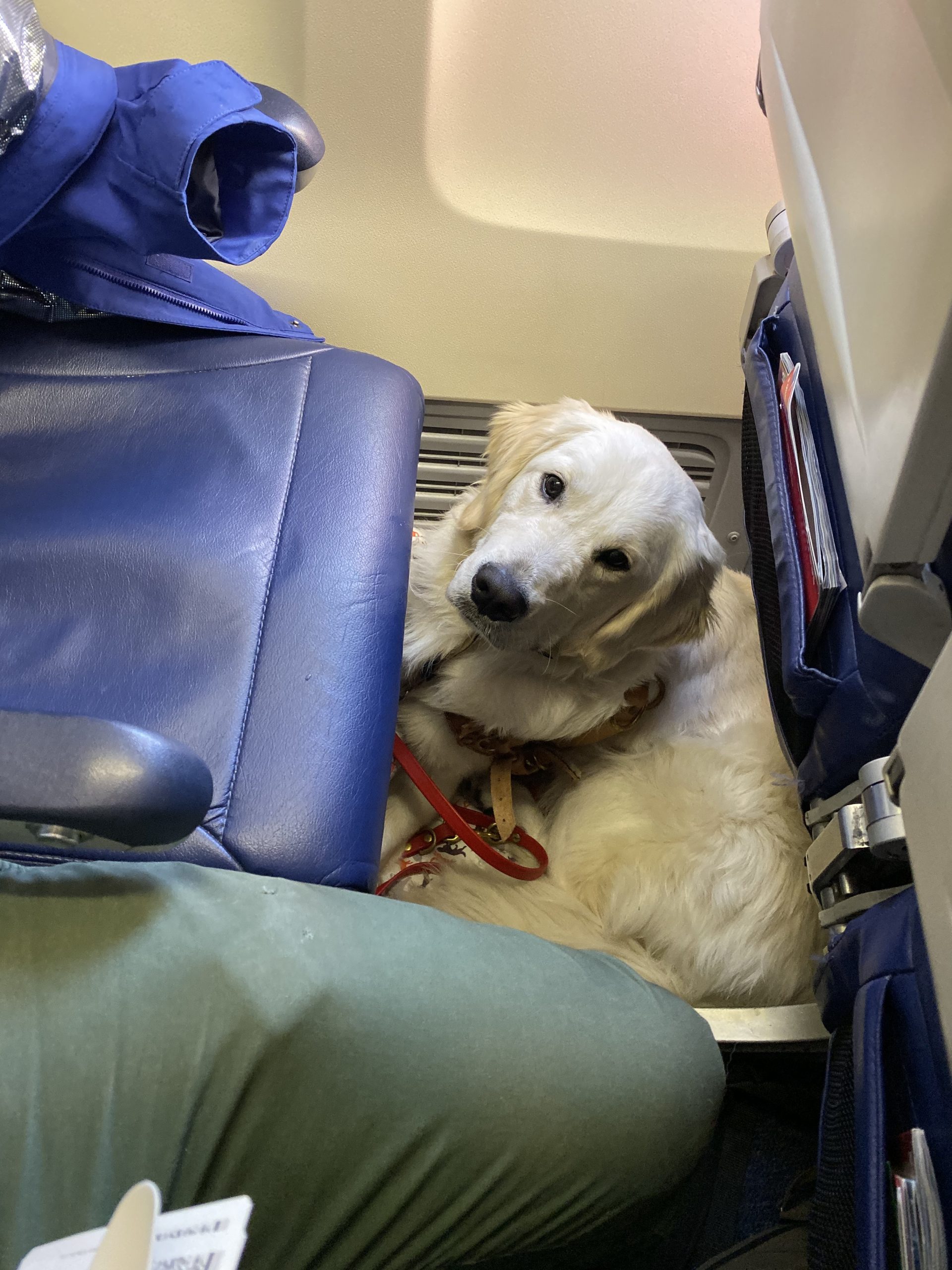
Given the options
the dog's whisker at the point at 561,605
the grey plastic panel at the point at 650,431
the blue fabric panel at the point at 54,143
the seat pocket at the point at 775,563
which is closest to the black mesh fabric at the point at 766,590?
the seat pocket at the point at 775,563

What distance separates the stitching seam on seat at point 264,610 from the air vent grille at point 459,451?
612 millimetres

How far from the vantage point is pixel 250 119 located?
98cm

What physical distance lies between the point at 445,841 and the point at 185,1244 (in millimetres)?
765

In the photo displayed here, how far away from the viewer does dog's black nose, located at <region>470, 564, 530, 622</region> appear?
105cm

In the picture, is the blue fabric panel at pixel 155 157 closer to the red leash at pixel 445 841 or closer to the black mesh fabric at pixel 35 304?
the black mesh fabric at pixel 35 304

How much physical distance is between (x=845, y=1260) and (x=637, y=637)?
2.31 ft

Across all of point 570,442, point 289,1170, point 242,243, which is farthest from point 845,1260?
point 242,243

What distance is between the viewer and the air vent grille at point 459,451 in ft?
5.59

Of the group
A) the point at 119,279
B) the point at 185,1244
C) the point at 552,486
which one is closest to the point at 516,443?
the point at 552,486

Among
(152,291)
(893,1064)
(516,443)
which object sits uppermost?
(152,291)

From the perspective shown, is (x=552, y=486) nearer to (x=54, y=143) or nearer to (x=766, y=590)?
(x=766, y=590)

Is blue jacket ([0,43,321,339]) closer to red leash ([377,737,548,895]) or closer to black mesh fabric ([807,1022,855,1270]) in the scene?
red leash ([377,737,548,895])

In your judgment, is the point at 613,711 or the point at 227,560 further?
the point at 613,711

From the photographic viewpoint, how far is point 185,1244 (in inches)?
18.2
